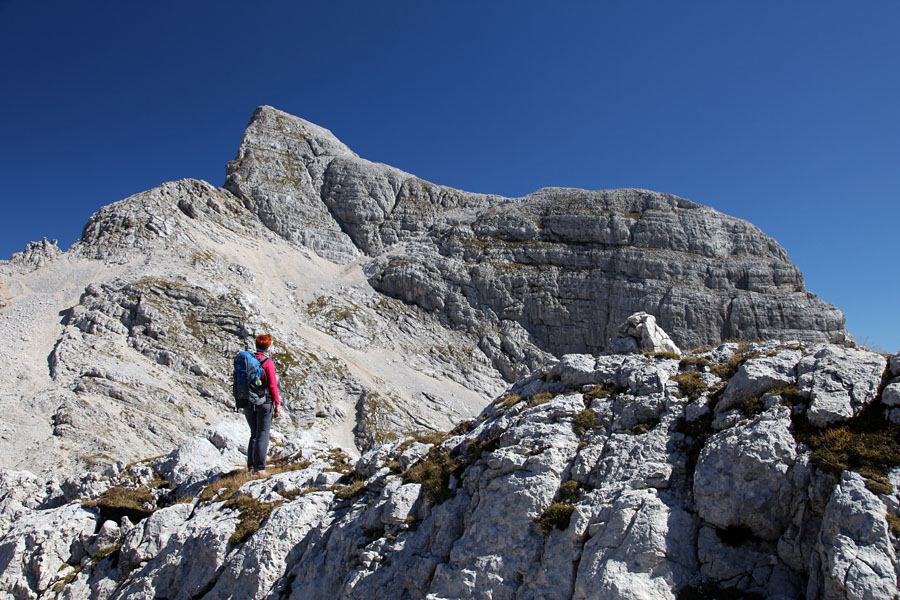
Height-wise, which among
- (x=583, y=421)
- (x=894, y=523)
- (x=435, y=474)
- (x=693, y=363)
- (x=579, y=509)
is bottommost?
(x=579, y=509)

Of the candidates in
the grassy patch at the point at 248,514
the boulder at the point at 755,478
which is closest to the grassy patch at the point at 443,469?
the grassy patch at the point at 248,514

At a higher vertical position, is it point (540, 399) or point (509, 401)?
point (509, 401)

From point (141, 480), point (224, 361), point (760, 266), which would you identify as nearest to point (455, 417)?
point (224, 361)

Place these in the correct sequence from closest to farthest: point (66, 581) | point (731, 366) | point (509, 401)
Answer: point (731, 366) < point (66, 581) < point (509, 401)

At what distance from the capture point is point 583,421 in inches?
429

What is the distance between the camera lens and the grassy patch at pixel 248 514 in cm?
1190

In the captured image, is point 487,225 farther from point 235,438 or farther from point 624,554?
point 624,554

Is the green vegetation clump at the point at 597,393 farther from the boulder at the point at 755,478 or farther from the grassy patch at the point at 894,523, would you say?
the grassy patch at the point at 894,523

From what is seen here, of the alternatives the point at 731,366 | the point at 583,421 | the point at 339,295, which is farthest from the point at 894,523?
the point at 339,295

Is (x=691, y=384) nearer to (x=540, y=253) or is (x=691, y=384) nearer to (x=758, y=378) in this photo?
(x=758, y=378)

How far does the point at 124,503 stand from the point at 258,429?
4.58 meters

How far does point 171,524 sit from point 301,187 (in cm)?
9970

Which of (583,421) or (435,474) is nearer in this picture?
(583,421)

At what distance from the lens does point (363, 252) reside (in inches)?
4038
